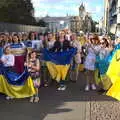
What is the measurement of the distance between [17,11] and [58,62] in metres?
69.6

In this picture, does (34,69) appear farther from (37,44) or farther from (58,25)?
(58,25)

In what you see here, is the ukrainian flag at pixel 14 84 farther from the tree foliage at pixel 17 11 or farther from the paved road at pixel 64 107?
the tree foliage at pixel 17 11

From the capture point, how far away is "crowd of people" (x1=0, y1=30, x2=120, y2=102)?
43.1ft

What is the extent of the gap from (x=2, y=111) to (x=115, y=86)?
258 centimetres

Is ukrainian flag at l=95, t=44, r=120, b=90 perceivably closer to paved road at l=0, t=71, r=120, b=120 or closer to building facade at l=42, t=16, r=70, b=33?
paved road at l=0, t=71, r=120, b=120

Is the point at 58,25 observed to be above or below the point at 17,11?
below

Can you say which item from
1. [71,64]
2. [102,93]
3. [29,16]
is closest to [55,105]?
[102,93]

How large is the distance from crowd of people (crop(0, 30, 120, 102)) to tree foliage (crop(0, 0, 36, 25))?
58.6 meters

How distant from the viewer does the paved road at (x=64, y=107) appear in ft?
35.3

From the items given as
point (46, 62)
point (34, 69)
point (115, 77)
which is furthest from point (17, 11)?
point (115, 77)

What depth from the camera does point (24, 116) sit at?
1076 cm

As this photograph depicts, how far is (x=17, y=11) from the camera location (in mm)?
85250

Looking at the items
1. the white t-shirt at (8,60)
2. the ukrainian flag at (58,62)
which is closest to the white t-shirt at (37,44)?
the ukrainian flag at (58,62)

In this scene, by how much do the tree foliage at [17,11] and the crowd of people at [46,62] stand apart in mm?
58569
